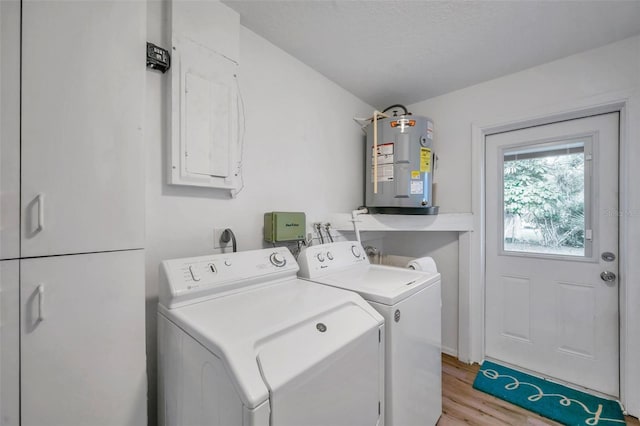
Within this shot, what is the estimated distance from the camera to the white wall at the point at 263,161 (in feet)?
4.14

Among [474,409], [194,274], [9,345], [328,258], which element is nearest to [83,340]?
[9,345]

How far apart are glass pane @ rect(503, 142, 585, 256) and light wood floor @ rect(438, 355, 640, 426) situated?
1.16 meters

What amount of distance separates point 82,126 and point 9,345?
0.67 metres

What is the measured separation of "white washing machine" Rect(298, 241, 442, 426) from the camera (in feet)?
3.82

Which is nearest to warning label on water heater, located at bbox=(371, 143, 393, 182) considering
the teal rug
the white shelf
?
the white shelf

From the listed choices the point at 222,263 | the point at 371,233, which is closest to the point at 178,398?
the point at 222,263

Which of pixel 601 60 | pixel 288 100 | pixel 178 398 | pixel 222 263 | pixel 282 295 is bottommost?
pixel 178 398

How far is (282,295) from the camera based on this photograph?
123cm

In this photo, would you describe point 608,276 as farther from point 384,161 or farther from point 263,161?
point 263,161

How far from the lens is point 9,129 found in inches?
29.0

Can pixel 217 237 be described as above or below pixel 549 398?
above

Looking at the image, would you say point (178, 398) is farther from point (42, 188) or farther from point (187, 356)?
point (42, 188)

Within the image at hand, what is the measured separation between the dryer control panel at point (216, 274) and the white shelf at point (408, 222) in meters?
0.87

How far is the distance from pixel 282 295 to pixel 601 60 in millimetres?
2603
